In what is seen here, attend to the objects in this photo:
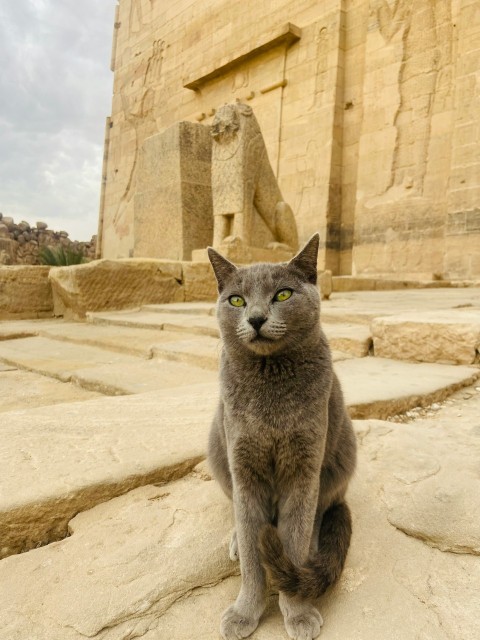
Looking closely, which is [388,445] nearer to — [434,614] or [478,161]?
[434,614]

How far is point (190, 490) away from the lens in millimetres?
1160

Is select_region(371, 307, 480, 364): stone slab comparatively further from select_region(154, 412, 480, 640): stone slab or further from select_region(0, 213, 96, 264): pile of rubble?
select_region(0, 213, 96, 264): pile of rubble

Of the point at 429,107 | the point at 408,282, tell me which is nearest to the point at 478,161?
the point at 429,107

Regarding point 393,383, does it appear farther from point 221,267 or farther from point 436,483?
point 221,267

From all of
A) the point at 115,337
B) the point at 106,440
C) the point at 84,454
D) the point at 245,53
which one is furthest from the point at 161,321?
the point at 245,53

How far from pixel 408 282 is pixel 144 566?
6.59 meters

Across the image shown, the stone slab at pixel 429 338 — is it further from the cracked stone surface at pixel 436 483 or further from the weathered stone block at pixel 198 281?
the weathered stone block at pixel 198 281

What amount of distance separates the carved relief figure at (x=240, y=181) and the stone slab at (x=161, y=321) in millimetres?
1682

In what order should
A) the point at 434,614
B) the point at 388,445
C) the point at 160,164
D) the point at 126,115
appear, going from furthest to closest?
1. the point at 126,115
2. the point at 160,164
3. the point at 388,445
4. the point at 434,614

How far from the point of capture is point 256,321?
0.85 meters

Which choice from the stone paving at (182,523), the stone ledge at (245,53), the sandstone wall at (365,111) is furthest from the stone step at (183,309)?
the stone ledge at (245,53)

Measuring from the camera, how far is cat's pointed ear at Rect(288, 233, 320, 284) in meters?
0.96

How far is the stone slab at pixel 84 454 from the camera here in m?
0.98

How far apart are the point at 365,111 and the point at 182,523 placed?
8580mm
